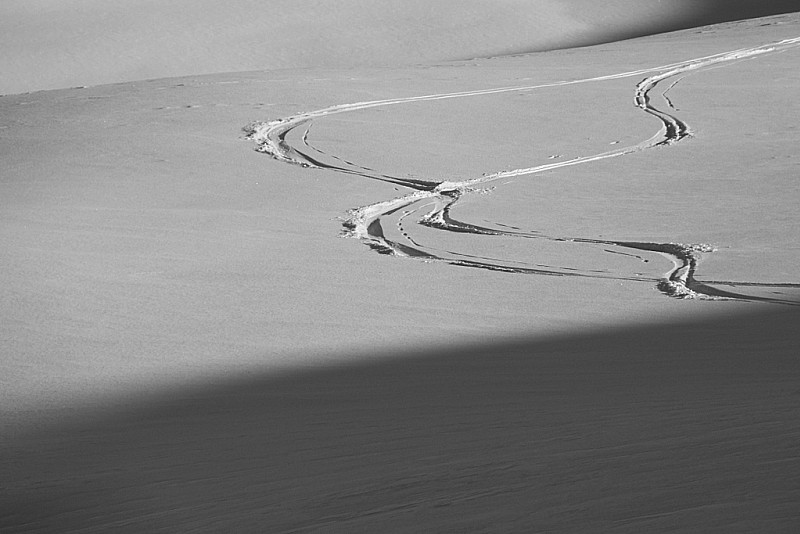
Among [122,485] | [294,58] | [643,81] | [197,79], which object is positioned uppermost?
[294,58]

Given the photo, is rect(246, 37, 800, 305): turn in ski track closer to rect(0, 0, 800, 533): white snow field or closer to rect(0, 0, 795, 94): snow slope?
rect(0, 0, 800, 533): white snow field

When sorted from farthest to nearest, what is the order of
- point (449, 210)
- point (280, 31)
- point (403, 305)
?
point (280, 31), point (449, 210), point (403, 305)

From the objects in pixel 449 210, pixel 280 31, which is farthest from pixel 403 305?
pixel 280 31

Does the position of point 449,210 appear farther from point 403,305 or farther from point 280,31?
point 280,31

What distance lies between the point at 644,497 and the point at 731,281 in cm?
230

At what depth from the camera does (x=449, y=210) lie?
206 inches

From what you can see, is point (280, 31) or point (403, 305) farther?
point (280, 31)

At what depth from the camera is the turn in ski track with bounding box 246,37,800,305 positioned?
3.90m

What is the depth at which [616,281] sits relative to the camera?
3.83m

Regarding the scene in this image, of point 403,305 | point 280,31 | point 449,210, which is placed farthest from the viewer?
point 280,31

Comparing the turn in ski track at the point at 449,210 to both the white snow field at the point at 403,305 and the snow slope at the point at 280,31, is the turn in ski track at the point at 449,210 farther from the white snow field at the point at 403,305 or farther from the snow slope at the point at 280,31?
the snow slope at the point at 280,31

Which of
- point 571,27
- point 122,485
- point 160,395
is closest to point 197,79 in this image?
point 160,395

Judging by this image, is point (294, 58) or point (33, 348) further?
point (294, 58)

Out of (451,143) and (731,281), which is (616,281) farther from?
(451,143)
